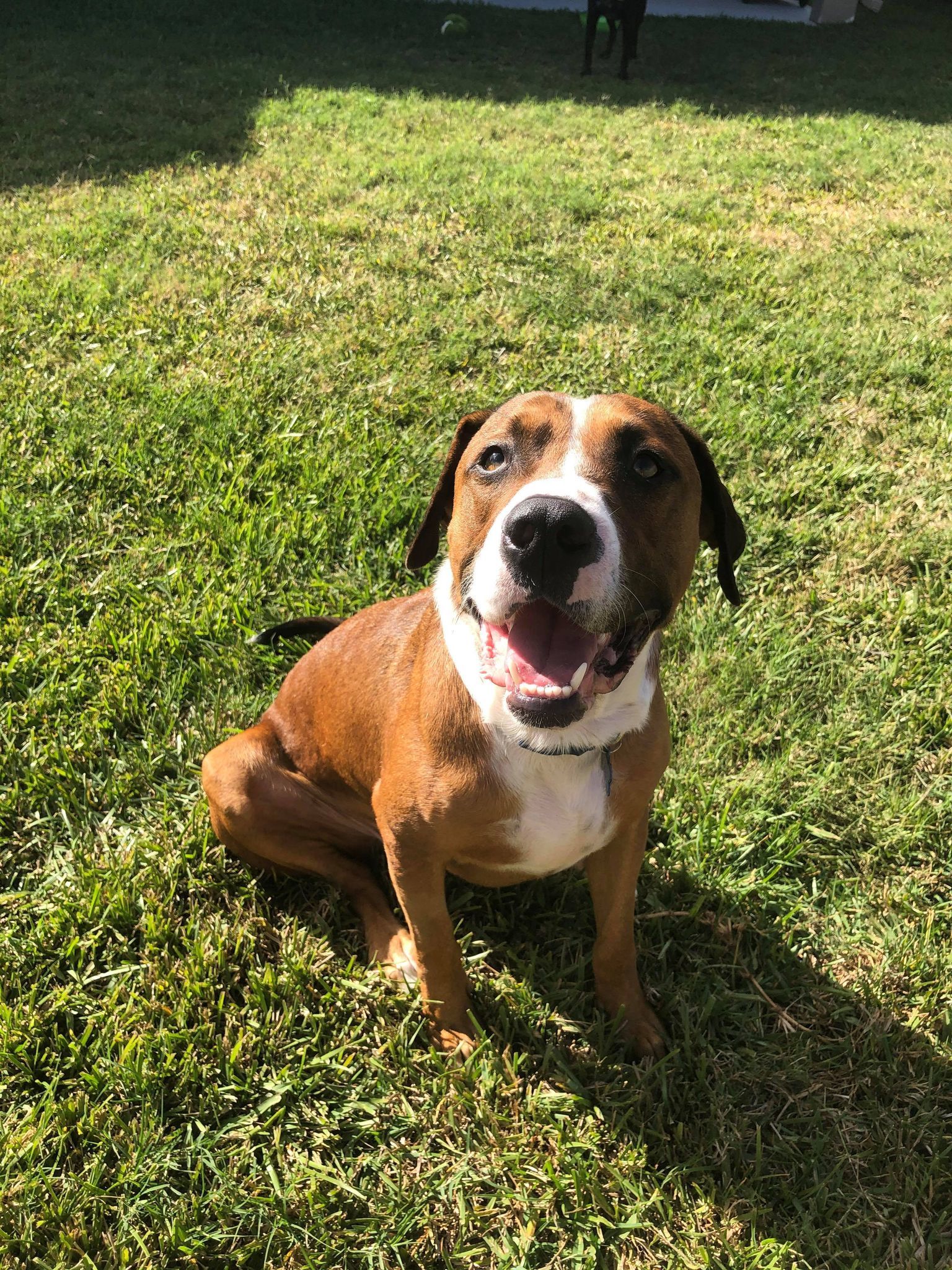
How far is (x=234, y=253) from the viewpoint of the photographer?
6441 millimetres

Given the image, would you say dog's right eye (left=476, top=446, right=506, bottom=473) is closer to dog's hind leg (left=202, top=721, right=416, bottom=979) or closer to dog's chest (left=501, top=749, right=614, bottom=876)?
dog's chest (left=501, top=749, right=614, bottom=876)

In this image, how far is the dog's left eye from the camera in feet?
7.00

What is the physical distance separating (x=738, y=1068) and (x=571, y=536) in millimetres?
1662

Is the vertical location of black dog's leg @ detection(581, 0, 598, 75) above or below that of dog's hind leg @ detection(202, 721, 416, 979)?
above

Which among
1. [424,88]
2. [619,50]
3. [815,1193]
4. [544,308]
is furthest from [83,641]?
[619,50]

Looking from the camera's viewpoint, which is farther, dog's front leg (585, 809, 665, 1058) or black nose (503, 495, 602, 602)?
dog's front leg (585, 809, 665, 1058)

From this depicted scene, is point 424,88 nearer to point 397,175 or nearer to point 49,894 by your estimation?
point 397,175

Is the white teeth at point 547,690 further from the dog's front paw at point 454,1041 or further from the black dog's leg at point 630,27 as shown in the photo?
the black dog's leg at point 630,27

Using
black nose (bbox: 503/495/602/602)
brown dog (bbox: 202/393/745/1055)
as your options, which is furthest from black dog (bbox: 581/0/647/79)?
black nose (bbox: 503/495/602/602)

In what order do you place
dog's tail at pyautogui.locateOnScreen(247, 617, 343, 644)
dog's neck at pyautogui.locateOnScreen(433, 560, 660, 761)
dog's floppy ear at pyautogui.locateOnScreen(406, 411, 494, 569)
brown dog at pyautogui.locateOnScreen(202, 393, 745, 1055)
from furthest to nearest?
1. dog's tail at pyautogui.locateOnScreen(247, 617, 343, 644)
2. dog's floppy ear at pyautogui.locateOnScreen(406, 411, 494, 569)
3. dog's neck at pyautogui.locateOnScreen(433, 560, 660, 761)
4. brown dog at pyautogui.locateOnScreen(202, 393, 745, 1055)

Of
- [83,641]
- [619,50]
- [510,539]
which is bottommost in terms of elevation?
[83,641]

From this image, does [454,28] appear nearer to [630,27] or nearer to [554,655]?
[630,27]

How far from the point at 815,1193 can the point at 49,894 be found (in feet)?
7.68

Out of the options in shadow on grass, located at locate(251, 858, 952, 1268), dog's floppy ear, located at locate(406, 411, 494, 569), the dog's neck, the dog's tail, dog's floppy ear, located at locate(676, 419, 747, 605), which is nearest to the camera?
the dog's neck
